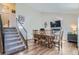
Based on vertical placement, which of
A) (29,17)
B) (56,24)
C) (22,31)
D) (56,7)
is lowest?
(22,31)

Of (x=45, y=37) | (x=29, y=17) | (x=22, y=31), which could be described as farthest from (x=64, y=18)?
(x=22, y=31)

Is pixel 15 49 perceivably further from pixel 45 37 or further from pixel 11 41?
pixel 45 37

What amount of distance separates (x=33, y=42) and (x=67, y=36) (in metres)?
0.53

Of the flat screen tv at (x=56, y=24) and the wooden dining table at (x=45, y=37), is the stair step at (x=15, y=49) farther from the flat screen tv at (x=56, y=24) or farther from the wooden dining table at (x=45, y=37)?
the flat screen tv at (x=56, y=24)

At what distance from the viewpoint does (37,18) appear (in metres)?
1.70

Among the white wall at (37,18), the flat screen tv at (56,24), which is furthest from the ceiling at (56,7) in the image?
the flat screen tv at (56,24)

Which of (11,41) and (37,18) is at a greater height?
(37,18)

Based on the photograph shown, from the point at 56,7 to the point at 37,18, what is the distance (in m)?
0.35

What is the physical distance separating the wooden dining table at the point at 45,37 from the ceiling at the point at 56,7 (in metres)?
0.34

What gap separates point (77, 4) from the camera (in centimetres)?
172

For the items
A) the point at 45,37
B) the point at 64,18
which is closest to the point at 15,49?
the point at 45,37

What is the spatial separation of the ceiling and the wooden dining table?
0.34 meters

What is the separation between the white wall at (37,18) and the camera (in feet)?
5.54

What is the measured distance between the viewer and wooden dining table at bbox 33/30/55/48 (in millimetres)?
1733
